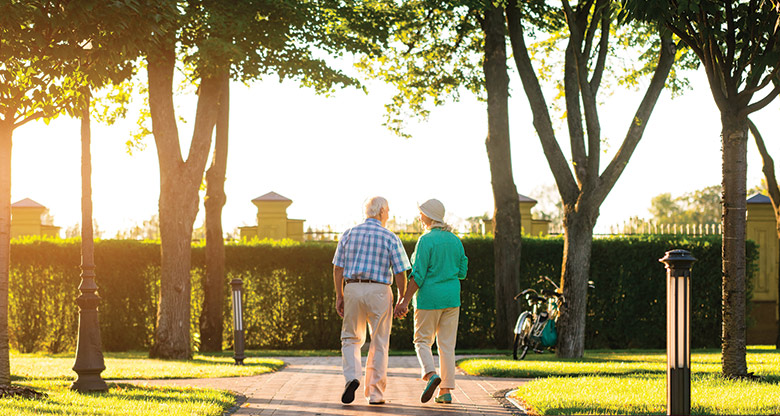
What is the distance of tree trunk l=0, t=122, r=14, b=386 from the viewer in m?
9.40

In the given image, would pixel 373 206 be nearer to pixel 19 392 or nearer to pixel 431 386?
pixel 431 386

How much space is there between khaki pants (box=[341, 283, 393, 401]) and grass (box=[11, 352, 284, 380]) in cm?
417

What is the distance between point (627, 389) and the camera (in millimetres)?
9258

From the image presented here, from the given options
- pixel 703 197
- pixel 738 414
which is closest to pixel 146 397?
pixel 738 414

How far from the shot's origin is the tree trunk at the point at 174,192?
15.5m

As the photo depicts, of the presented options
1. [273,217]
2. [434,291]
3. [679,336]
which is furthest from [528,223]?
[679,336]

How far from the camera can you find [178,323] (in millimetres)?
15898

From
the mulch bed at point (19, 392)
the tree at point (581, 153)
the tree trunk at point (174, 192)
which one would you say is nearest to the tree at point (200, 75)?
the tree trunk at point (174, 192)

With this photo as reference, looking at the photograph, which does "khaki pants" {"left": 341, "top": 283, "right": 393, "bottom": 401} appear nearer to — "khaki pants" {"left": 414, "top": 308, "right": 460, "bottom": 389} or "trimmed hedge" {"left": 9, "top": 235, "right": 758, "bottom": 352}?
"khaki pants" {"left": 414, "top": 308, "right": 460, "bottom": 389}

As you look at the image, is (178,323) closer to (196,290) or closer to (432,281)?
(196,290)

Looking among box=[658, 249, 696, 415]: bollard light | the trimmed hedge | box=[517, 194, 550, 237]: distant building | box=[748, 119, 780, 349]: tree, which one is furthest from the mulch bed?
box=[748, 119, 780, 349]: tree

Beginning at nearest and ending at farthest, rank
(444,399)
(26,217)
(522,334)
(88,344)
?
1. (444,399)
2. (88,344)
3. (522,334)
4. (26,217)

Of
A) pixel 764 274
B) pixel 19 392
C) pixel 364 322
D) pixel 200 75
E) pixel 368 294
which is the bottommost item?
pixel 19 392

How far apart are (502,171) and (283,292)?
18.2 feet
